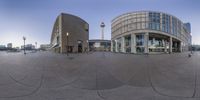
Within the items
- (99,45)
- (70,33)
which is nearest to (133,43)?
(70,33)

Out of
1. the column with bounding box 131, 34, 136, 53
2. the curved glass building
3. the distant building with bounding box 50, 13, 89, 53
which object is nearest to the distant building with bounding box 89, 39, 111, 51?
the distant building with bounding box 50, 13, 89, 53

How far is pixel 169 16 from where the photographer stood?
67.1 m

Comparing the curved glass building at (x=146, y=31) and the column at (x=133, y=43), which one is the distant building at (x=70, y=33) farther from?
the column at (x=133, y=43)

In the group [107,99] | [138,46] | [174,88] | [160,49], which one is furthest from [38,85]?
[160,49]

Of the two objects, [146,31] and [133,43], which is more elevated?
[146,31]

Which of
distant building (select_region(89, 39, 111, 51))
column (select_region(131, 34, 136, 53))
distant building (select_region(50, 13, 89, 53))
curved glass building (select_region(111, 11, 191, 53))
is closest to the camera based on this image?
distant building (select_region(50, 13, 89, 53))

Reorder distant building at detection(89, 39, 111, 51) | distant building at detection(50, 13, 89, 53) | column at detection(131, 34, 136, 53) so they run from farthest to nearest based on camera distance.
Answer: distant building at detection(89, 39, 111, 51) → column at detection(131, 34, 136, 53) → distant building at detection(50, 13, 89, 53)

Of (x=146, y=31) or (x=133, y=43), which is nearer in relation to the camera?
(x=146, y=31)

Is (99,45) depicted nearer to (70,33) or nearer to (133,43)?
(70,33)

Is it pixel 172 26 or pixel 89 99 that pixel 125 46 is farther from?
pixel 89 99

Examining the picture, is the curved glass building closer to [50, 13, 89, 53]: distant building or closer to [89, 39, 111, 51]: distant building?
[50, 13, 89, 53]: distant building

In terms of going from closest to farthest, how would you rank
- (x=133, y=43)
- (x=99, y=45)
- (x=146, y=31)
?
(x=146, y=31)
(x=133, y=43)
(x=99, y=45)

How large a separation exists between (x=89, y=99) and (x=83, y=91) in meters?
0.91

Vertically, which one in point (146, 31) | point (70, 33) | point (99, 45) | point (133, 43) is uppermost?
point (146, 31)
